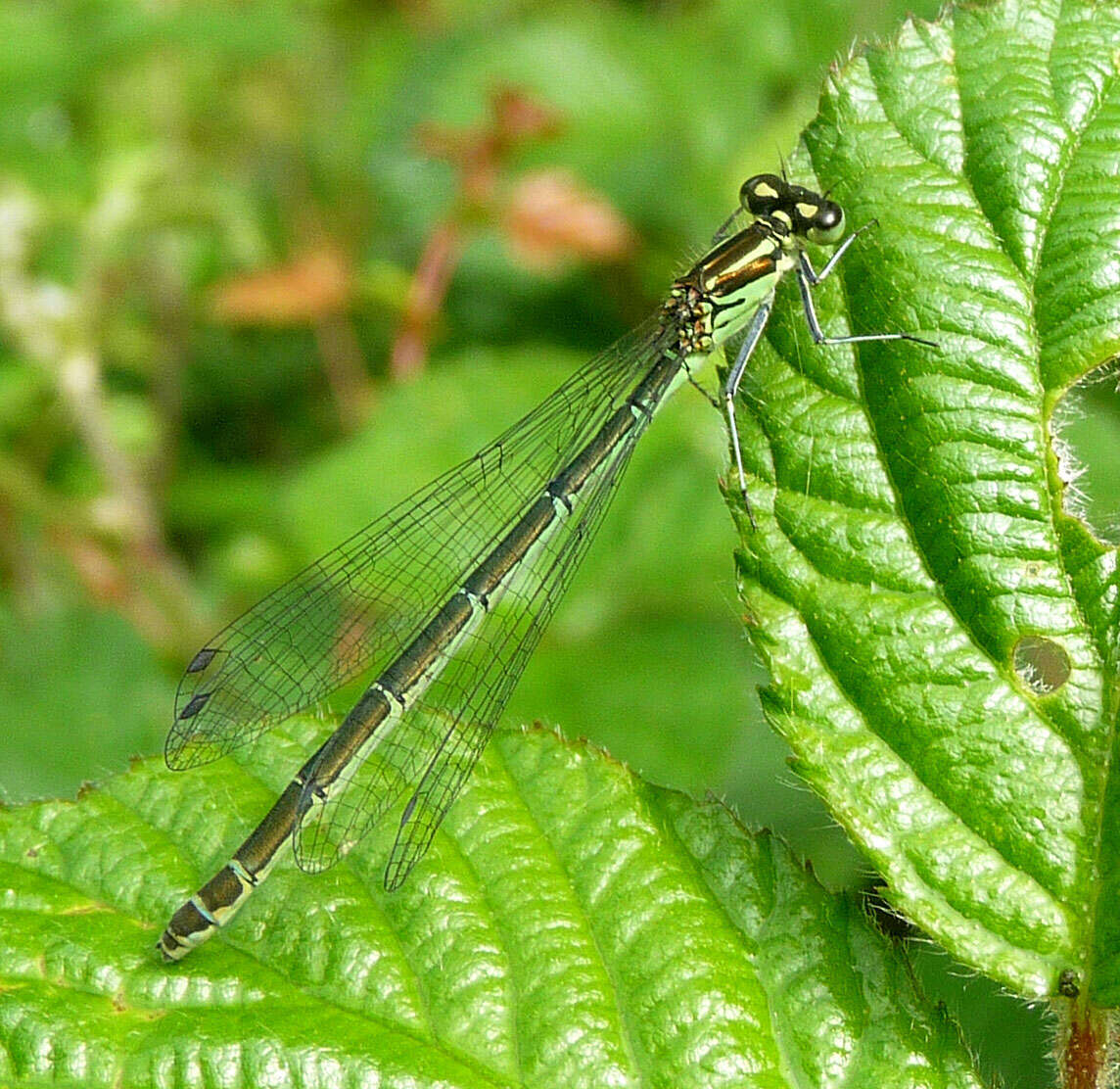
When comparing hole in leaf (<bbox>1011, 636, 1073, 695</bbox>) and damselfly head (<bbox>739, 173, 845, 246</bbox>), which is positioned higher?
damselfly head (<bbox>739, 173, 845, 246</bbox>)

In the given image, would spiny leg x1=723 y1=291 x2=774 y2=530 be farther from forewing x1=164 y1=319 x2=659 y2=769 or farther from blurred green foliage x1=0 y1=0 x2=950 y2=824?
blurred green foliage x1=0 y1=0 x2=950 y2=824

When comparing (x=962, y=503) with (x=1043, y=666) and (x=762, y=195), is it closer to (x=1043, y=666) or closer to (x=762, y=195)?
(x=1043, y=666)

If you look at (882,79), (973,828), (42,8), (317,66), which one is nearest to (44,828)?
(973,828)

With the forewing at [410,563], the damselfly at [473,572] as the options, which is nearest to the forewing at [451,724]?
the damselfly at [473,572]

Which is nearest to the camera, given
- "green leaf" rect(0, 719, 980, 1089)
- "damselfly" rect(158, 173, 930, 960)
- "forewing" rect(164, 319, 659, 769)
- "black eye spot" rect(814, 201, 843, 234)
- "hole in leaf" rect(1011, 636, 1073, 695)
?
"green leaf" rect(0, 719, 980, 1089)

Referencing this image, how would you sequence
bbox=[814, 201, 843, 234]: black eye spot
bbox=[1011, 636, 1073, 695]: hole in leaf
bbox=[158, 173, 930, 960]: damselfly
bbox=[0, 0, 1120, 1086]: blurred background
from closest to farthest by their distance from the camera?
bbox=[1011, 636, 1073, 695]: hole in leaf
bbox=[814, 201, 843, 234]: black eye spot
bbox=[158, 173, 930, 960]: damselfly
bbox=[0, 0, 1120, 1086]: blurred background

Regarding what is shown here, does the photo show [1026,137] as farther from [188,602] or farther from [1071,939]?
[188,602]

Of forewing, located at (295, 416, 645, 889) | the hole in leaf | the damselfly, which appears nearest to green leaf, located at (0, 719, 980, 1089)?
forewing, located at (295, 416, 645, 889)
